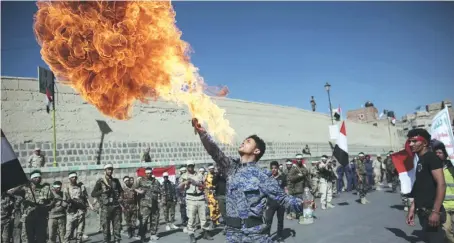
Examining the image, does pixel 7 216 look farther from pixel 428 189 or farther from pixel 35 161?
pixel 428 189

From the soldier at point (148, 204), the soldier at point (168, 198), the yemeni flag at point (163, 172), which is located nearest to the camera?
the soldier at point (148, 204)

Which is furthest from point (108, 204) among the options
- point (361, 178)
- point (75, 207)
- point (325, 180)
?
point (361, 178)

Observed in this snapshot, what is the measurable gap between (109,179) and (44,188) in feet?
5.03

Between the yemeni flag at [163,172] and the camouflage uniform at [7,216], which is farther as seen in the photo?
the yemeni flag at [163,172]

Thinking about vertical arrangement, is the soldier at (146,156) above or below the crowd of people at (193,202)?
above

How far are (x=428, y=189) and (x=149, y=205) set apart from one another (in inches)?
287

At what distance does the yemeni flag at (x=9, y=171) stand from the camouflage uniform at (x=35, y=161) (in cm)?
773

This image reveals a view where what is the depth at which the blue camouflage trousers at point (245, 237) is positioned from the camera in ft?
11.9

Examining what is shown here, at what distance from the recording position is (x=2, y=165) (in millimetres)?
4957

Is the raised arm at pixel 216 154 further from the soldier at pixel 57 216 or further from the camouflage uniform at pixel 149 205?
the camouflage uniform at pixel 149 205

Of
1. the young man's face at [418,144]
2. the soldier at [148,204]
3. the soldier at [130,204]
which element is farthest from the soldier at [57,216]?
the young man's face at [418,144]

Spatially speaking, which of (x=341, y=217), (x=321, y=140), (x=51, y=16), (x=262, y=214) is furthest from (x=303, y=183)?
(x=321, y=140)

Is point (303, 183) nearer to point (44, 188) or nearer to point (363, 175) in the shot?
point (363, 175)

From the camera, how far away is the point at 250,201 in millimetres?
3744
